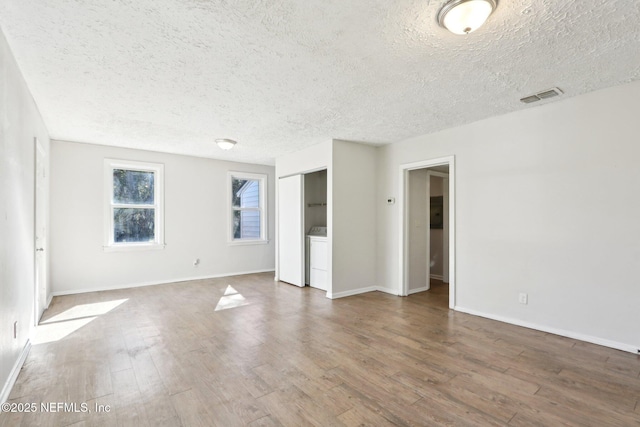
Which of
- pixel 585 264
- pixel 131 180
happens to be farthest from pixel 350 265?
pixel 131 180

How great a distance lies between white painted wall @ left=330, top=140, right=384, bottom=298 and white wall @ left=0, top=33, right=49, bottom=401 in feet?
11.4

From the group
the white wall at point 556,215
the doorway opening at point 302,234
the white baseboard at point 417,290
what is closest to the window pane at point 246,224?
the doorway opening at point 302,234

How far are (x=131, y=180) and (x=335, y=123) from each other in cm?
408

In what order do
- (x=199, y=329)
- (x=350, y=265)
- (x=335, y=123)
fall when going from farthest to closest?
(x=350, y=265) → (x=335, y=123) → (x=199, y=329)

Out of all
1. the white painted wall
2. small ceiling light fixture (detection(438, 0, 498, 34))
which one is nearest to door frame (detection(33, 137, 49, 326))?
the white painted wall

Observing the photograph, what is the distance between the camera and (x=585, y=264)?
10.0ft

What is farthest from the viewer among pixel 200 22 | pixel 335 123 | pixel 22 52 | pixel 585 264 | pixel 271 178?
pixel 271 178

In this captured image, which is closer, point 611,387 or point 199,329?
point 611,387

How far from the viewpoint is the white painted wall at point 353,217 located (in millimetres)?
4770

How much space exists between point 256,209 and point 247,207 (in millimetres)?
219

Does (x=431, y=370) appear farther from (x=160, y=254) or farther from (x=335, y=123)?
(x=160, y=254)

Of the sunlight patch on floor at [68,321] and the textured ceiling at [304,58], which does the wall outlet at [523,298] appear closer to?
the textured ceiling at [304,58]

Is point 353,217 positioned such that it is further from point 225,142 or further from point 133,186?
point 133,186

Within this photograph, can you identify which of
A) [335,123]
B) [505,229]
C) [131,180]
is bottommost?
[505,229]
